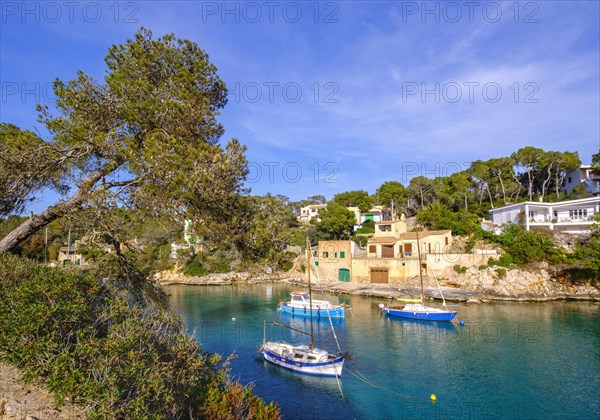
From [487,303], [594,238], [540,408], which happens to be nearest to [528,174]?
[594,238]

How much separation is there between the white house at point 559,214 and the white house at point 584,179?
6.39 meters

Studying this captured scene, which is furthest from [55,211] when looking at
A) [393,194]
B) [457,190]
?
[393,194]

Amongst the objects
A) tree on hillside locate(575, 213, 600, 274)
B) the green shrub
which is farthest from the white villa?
the green shrub

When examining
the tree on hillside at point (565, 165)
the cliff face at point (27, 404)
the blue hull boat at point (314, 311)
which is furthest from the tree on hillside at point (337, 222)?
the cliff face at point (27, 404)

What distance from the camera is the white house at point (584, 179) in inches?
1697

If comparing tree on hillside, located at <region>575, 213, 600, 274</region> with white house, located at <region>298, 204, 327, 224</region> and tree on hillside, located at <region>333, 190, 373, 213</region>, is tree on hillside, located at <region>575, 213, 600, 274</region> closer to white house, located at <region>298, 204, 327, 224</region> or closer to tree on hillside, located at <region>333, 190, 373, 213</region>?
tree on hillside, located at <region>333, 190, 373, 213</region>

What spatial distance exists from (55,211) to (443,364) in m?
18.4

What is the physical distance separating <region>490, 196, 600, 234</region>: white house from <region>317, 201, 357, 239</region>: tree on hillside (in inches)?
773

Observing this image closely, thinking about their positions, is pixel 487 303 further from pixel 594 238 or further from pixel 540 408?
pixel 540 408

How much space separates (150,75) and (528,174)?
53106mm

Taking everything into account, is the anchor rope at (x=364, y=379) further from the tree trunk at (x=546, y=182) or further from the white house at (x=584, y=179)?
the white house at (x=584, y=179)

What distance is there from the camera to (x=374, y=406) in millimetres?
14289

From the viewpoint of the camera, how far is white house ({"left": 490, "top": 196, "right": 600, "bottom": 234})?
37.2 metres

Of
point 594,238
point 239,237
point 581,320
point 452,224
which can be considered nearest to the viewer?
point 239,237
